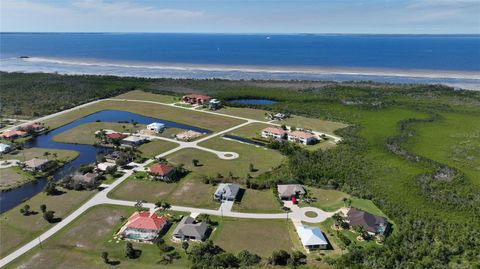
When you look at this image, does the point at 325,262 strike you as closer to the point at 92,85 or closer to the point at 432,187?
the point at 432,187

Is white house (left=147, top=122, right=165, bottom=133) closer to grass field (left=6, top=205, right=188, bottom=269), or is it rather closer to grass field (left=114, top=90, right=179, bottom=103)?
grass field (left=114, top=90, right=179, bottom=103)

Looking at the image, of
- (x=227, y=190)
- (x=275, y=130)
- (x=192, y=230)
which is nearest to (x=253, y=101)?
(x=275, y=130)

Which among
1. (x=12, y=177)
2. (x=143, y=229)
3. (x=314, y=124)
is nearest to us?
(x=143, y=229)

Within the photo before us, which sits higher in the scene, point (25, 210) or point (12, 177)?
point (12, 177)

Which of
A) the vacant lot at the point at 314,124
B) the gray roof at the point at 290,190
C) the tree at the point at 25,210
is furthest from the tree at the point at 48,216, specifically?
the vacant lot at the point at 314,124

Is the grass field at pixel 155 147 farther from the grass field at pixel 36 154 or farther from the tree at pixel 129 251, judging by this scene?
the tree at pixel 129 251

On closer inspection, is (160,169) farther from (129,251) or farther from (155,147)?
(129,251)

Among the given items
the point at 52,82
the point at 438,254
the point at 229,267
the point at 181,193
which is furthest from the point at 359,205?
the point at 52,82
